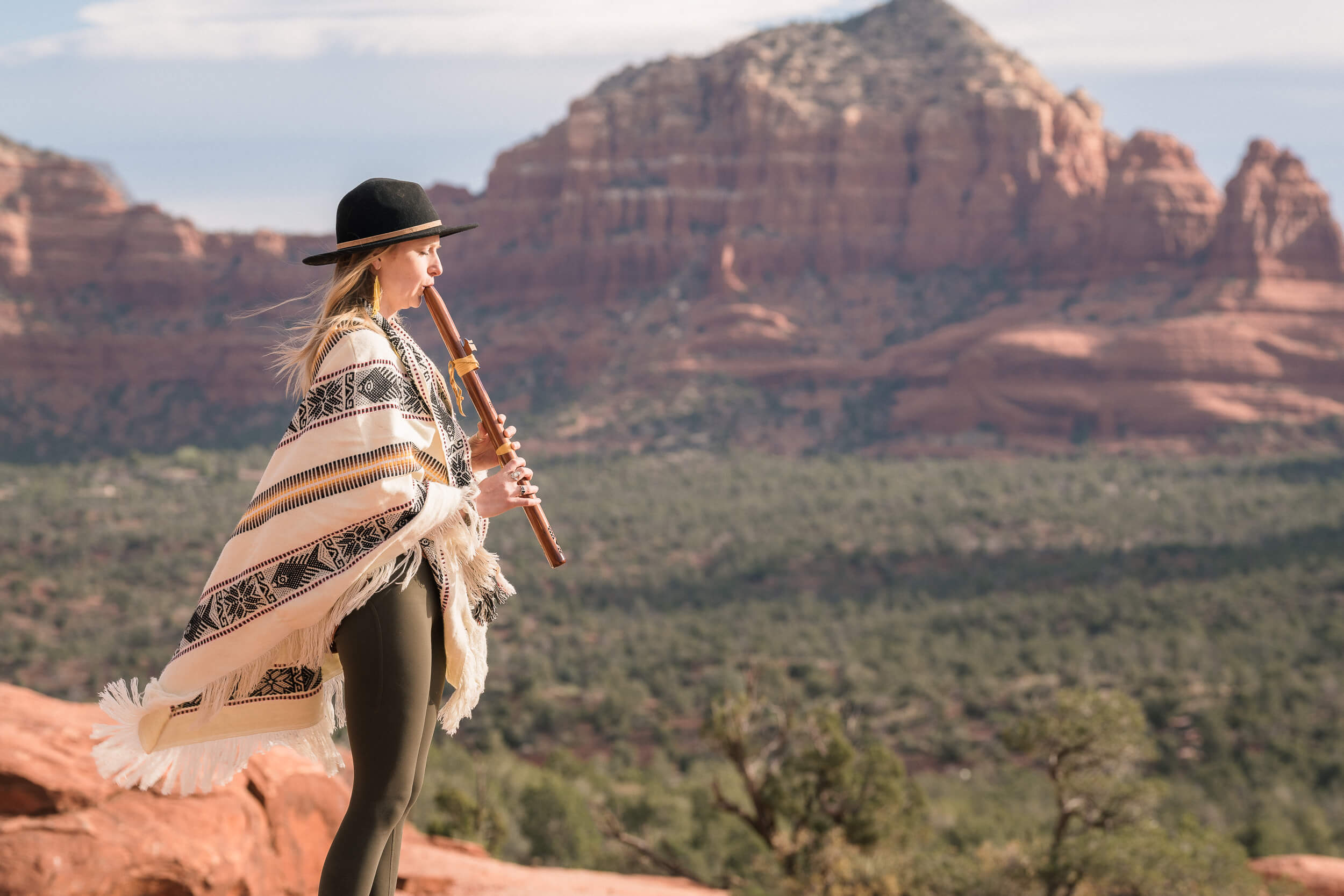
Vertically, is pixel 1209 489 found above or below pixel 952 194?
below

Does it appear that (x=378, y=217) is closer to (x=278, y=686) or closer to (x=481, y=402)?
(x=481, y=402)

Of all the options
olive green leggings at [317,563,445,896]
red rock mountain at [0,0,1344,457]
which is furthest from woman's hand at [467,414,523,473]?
red rock mountain at [0,0,1344,457]

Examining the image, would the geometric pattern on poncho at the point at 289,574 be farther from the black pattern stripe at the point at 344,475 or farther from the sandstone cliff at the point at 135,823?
the sandstone cliff at the point at 135,823

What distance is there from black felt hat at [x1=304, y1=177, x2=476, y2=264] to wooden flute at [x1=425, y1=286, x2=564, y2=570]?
195 millimetres

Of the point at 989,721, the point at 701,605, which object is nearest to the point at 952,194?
the point at 701,605

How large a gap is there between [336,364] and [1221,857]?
10259mm

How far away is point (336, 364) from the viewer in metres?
2.76

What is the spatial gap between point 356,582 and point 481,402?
1.99ft

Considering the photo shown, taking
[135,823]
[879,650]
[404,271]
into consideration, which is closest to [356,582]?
[404,271]

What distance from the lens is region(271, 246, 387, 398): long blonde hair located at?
111 inches

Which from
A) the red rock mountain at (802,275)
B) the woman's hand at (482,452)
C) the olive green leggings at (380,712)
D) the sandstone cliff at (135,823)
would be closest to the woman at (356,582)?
the olive green leggings at (380,712)

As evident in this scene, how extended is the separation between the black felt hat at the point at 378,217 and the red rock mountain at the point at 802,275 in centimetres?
6168

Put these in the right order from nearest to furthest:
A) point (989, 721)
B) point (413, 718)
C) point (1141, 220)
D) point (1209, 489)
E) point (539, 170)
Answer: point (413, 718) → point (989, 721) → point (1209, 489) → point (1141, 220) → point (539, 170)

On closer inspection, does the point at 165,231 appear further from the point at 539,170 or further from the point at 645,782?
the point at 645,782
